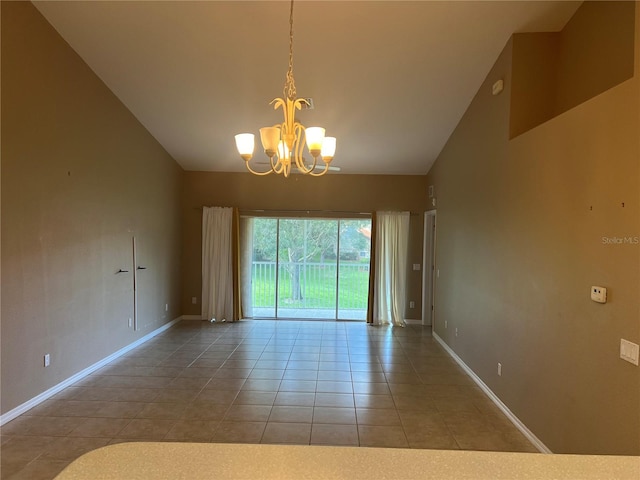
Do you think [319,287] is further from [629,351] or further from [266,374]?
[629,351]

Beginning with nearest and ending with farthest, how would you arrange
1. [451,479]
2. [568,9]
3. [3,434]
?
[451,479]
[3,434]
[568,9]

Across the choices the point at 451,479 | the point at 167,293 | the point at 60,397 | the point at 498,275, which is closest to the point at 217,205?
the point at 167,293

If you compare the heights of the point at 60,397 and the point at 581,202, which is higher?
the point at 581,202

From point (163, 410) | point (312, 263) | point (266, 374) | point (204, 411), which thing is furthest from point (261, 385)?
point (312, 263)

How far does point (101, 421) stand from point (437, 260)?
4.70 metres

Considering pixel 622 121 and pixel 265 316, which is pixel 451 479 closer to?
pixel 622 121

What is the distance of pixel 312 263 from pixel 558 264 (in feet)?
15.4

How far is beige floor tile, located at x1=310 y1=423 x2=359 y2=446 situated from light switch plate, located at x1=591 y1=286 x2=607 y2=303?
1.94 meters

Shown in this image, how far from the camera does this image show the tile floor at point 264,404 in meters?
2.87

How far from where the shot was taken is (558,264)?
2.60m

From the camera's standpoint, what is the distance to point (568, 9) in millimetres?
3125

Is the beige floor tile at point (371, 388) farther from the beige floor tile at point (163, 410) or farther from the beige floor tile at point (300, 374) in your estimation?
the beige floor tile at point (163, 410)

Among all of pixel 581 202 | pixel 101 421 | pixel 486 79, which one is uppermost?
pixel 486 79

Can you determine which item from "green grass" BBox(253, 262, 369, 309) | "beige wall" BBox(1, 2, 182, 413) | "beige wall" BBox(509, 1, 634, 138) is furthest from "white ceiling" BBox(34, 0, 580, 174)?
"green grass" BBox(253, 262, 369, 309)
